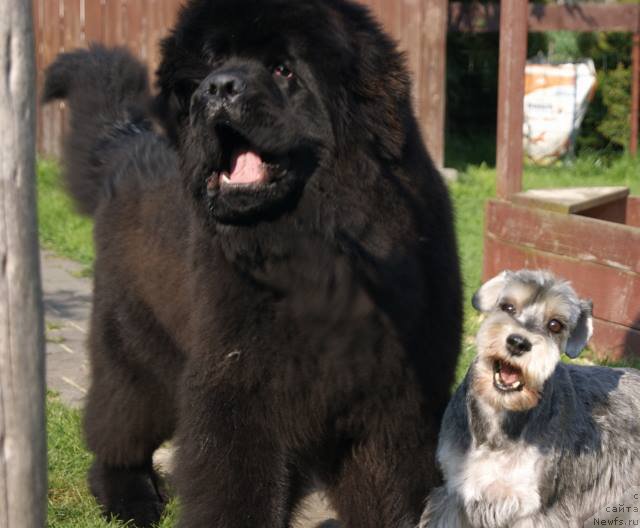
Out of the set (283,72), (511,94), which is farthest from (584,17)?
(283,72)

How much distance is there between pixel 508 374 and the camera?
3990 mm

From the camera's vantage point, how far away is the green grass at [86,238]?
5.17 m

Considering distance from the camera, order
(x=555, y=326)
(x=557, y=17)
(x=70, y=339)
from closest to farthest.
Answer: (x=555, y=326) < (x=70, y=339) < (x=557, y=17)

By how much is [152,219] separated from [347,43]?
57.7 inches

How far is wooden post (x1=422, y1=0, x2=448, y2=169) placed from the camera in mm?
12570

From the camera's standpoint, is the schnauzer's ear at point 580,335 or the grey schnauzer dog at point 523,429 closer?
the grey schnauzer dog at point 523,429

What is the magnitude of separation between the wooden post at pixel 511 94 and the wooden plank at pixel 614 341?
4.82 ft

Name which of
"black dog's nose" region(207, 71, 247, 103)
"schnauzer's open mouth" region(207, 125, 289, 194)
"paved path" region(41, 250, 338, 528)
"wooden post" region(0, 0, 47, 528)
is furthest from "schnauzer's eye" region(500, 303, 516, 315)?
"wooden post" region(0, 0, 47, 528)

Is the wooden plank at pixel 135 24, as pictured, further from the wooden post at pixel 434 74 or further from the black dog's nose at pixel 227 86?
the black dog's nose at pixel 227 86

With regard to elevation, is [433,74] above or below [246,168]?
above

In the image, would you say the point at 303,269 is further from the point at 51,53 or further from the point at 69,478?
the point at 51,53

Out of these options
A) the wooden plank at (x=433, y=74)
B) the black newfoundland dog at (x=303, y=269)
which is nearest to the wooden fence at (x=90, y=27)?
the wooden plank at (x=433, y=74)

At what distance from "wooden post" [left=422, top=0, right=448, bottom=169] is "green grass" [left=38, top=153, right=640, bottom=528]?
59 centimetres

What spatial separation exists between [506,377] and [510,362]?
78mm
